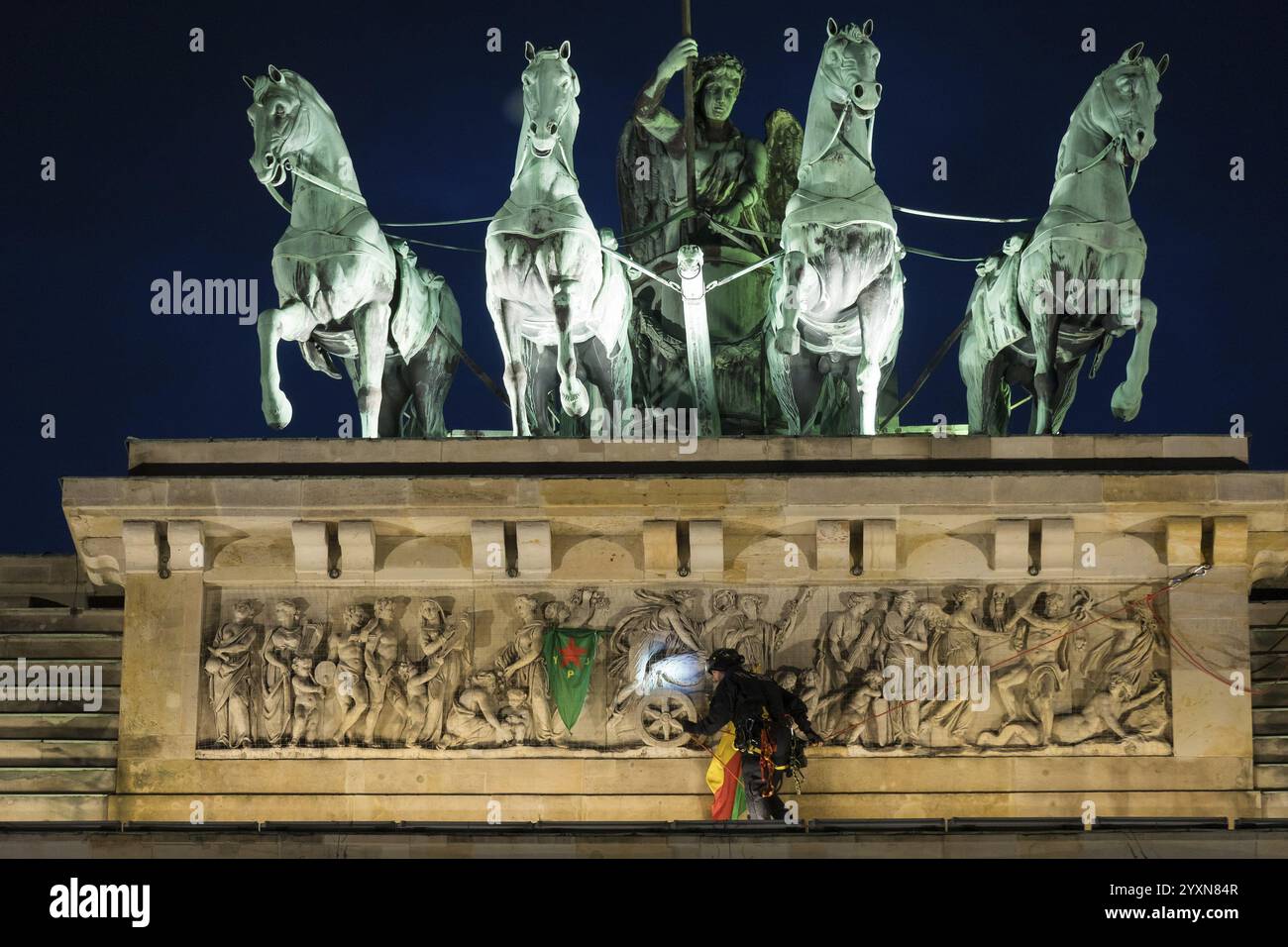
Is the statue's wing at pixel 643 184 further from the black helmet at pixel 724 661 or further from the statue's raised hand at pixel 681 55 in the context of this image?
the black helmet at pixel 724 661

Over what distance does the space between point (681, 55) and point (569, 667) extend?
612 cm

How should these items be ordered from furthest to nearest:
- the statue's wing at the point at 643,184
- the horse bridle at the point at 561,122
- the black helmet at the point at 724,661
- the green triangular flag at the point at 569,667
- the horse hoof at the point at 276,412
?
the statue's wing at the point at 643,184 → the horse bridle at the point at 561,122 → the horse hoof at the point at 276,412 → the green triangular flag at the point at 569,667 → the black helmet at the point at 724,661

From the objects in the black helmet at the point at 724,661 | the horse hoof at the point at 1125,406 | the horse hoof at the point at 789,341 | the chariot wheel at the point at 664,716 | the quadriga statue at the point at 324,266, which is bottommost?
the chariot wheel at the point at 664,716

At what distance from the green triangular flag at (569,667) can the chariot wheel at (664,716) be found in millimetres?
481

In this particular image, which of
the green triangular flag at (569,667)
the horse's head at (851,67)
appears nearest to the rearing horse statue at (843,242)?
the horse's head at (851,67)

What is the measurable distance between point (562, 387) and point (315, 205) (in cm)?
258

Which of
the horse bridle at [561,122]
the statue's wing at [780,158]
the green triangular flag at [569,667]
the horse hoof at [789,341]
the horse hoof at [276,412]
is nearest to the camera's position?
the green triangular flag at [569,667]

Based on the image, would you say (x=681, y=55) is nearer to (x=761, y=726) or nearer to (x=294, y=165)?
(x=294, y=165)

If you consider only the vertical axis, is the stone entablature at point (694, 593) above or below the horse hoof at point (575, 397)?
below

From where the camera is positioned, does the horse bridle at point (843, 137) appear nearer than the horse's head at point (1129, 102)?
No

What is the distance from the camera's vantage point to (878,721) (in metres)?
23.5

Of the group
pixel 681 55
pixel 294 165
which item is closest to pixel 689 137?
pixel 681 55

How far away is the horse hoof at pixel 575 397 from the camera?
25469 millimetres

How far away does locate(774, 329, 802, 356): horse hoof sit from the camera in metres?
25.8
